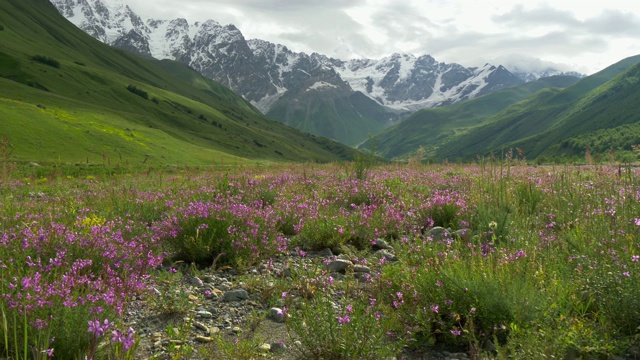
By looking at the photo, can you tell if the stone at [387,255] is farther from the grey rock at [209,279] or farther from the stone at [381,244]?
the grey rock at [209,279]

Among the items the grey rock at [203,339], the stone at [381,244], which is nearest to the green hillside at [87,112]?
the stone at [381,244]

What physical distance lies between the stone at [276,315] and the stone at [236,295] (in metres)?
0.62

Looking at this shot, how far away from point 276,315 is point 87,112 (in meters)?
88.2

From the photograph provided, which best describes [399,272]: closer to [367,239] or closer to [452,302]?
[452,302]

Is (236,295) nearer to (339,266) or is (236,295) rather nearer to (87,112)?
(339,266)

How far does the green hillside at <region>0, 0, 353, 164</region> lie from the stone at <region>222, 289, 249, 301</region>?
6.11 meters

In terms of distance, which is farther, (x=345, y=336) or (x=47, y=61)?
(x=47, y=61)

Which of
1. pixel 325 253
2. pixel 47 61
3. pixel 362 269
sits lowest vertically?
pixel 325 253

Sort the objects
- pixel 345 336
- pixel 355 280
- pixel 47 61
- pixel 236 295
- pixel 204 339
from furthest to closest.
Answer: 1. pixel 47 61
2. pixel 355 280
3. pixel 236 295
4. pixel 204 339
5. pixel 345 336

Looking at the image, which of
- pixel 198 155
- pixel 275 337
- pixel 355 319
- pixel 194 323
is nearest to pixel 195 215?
pixel 194 323

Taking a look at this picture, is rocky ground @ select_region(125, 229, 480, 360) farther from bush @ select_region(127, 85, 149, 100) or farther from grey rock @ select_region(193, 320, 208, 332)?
bush @ select_region(127, 85, 149, 100)

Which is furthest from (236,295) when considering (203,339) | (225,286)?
(203,339)

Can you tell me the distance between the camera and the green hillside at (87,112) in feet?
182

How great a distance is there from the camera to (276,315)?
477cm
